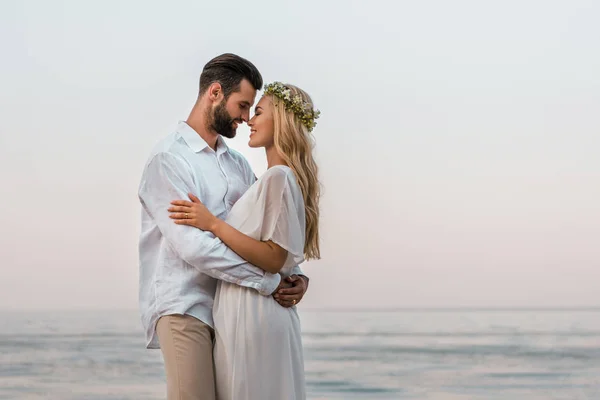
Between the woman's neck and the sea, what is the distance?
5.08 meters

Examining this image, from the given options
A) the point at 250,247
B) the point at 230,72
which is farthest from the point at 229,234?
the point at 230,72

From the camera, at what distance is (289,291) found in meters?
2.68

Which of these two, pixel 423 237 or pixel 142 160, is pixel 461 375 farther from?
pixel 142 160

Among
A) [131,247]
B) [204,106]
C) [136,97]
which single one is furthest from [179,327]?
[131,247]

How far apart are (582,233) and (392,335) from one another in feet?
7.95

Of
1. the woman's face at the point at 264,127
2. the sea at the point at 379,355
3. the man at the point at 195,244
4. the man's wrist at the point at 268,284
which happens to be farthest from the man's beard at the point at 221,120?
the sea at the point at 379,355

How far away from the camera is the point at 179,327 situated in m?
2.59

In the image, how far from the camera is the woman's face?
2.76 m

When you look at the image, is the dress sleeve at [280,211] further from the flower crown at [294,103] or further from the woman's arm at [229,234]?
the flower crown at [294,103]

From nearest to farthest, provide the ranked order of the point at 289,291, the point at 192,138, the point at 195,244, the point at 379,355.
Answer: the point at 195,244 < the point at 289,291 < the point at 192,138 < the point at 379,355

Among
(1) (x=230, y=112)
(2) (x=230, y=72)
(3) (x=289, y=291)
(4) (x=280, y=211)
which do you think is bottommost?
(3) (x=289, y=291)

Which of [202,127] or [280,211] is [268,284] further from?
[202,127]

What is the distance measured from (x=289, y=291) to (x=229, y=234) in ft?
0.83

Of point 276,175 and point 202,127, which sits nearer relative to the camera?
point 276,175
